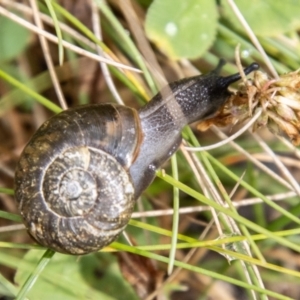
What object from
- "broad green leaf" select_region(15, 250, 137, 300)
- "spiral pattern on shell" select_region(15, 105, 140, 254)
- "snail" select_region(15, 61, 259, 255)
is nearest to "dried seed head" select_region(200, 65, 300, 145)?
"snail" select_region(15, 61, 259, 255)

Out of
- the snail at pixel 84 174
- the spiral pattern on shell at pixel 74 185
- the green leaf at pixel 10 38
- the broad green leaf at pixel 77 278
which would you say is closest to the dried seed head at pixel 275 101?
the snail at pixel 84 174

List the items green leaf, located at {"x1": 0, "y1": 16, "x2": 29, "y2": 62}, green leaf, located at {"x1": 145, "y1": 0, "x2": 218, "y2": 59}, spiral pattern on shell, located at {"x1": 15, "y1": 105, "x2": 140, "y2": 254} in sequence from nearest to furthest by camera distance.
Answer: spiral pattern on shell, located at {"x1": 15, "y1": 105, "x2": 140, "y2": 254}
green leaf, located at {"x1": 145, "y1": 0, "x2": 218, "y2": 59}
green leaf, located at {"x1": 0, "y1": 16, "x2": 29, "y2": 62}

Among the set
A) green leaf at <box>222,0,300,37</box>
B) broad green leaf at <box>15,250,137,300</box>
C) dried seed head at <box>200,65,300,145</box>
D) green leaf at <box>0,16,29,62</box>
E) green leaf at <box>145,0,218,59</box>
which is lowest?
broad green leaf at <box>15,250,137,300</box>

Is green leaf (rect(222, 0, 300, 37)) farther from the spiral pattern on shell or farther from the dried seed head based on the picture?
the spiral pattern on shell

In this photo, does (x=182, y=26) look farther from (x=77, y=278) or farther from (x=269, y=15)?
(x=77, y=278)

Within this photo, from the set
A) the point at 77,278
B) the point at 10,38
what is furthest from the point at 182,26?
the point at 77,278

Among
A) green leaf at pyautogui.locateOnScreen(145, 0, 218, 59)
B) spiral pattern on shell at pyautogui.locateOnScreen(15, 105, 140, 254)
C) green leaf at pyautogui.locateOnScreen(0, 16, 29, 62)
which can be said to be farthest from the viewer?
green leaf at pyautogui.locateOnScreen(0, 16, 29, 62)

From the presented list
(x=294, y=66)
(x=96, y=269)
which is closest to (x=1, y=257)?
(x=96, y=269)

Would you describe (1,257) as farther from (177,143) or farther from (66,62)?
(66,62)
